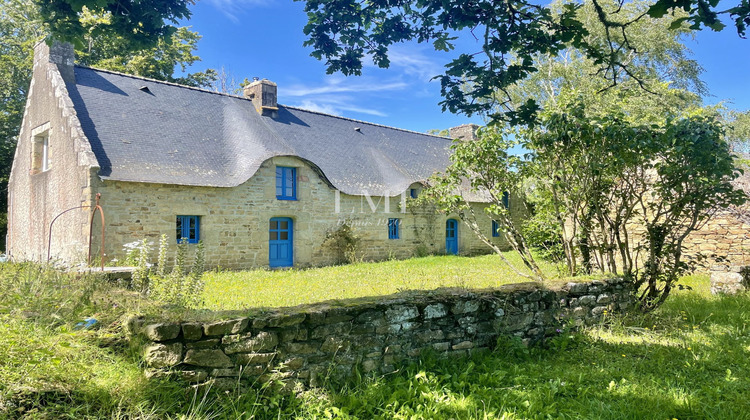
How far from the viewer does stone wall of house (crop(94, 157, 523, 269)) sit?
38.3 feet

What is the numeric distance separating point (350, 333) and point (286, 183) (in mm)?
11543

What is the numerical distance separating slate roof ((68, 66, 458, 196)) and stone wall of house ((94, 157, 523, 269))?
385 millimetres

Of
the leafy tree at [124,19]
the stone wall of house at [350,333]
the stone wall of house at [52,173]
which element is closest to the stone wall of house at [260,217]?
the stone wall of house at [52,173]

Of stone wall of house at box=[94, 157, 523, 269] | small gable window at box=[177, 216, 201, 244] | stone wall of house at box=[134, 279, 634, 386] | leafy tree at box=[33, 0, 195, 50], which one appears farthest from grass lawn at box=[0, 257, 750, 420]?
small gable window at box=[177, 216, 201, 244]

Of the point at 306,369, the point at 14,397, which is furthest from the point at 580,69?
the point at 14,397

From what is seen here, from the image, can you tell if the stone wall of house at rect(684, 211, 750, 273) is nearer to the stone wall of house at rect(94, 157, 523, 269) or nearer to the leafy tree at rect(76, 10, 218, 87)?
the stone wall of house at rect(94, 157, 523, 269)

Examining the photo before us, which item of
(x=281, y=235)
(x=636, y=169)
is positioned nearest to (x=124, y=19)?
(x=636, y=169)

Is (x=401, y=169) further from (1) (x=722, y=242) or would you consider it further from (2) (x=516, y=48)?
(2) (x=516, y=48)

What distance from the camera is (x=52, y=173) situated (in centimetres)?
1298

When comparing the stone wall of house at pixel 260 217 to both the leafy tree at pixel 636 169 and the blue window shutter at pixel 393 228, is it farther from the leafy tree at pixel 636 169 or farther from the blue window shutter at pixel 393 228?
the leafy tree at pixel 636 169

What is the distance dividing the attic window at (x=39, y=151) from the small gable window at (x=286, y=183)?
6.98m

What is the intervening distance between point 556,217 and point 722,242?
6.65 m

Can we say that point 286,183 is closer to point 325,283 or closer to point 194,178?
point 194,178

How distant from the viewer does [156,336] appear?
3.01 metres
